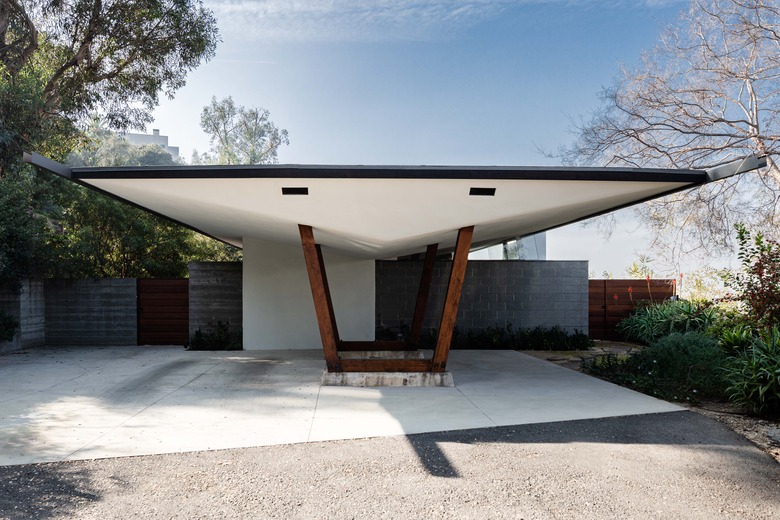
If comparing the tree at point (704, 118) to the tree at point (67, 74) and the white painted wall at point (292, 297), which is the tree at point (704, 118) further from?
the tree at point (67, 74)

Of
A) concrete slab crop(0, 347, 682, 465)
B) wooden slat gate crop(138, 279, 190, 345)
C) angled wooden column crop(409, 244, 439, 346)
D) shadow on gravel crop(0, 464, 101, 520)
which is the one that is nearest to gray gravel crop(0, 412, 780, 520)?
shadow on gravel crop(0, 464, 101, 520)

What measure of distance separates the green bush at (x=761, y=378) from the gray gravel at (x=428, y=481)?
1.13 m

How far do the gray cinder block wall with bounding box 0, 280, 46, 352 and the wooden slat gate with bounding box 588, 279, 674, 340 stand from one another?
40.0 ft

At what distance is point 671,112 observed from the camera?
11.8 metres

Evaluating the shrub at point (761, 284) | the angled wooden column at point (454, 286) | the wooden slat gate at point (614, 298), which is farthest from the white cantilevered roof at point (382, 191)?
the wooden slat gate at point (614, 298)

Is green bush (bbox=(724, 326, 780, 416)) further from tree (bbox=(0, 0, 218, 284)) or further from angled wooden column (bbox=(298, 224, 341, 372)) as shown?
tree (bbox=(0, 0, 218, 284))

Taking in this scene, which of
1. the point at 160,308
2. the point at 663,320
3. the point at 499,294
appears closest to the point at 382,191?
the point at 499,294

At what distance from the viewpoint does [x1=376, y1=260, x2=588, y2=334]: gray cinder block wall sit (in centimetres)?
1070

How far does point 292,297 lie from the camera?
396 inches

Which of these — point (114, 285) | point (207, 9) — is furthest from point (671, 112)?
point (114, 285)

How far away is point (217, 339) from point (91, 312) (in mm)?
3160

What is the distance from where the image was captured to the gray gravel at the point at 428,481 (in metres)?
3.06

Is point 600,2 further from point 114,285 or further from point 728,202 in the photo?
point 114,285

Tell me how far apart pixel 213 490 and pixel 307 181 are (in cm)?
310
